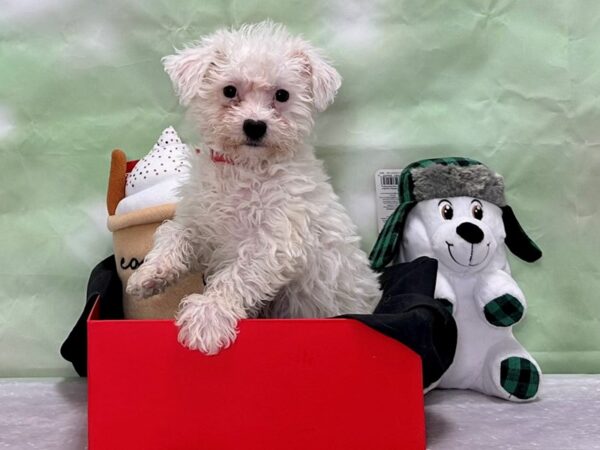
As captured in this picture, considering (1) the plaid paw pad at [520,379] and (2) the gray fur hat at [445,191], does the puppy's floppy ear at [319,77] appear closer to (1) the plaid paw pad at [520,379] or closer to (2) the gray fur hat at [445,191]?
(2) the gray fur hat at [445,191]

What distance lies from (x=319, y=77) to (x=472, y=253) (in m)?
0.49

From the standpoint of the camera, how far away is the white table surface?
1217mm

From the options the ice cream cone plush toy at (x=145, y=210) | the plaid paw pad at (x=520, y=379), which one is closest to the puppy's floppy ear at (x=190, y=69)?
the ice cream cone plush toy at (x=145, y=210)

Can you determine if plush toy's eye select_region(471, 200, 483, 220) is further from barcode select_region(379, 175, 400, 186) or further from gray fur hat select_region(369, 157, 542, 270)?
barcode select_region(379, 175, 400, 186)

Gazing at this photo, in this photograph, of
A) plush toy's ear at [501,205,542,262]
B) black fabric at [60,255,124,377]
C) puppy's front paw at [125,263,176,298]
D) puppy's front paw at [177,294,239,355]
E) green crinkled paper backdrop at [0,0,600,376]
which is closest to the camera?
puppy's front paw at [177,294,239,355]

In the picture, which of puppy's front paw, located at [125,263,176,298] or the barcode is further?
the barcode

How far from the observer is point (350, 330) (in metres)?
1.03

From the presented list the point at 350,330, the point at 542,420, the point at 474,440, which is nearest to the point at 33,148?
the point at 350,330

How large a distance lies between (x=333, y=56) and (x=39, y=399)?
106cm

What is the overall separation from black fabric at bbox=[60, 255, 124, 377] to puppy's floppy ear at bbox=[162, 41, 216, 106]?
430 mm

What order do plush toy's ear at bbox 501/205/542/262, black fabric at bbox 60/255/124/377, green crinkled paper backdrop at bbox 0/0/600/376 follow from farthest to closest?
green crinkled paper backdrop at bbox 0/0/600/376 < plush toy's ear at bbox 501/205/542/262 < black fabric at bbox 60/255/124/377

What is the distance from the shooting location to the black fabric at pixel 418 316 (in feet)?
3.34

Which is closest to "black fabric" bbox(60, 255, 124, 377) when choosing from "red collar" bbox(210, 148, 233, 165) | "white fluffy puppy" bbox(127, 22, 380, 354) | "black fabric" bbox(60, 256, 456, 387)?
"black fabric" bbox(60, 256, 456, 387)

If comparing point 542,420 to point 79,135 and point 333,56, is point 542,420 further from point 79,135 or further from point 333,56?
point 79,135
